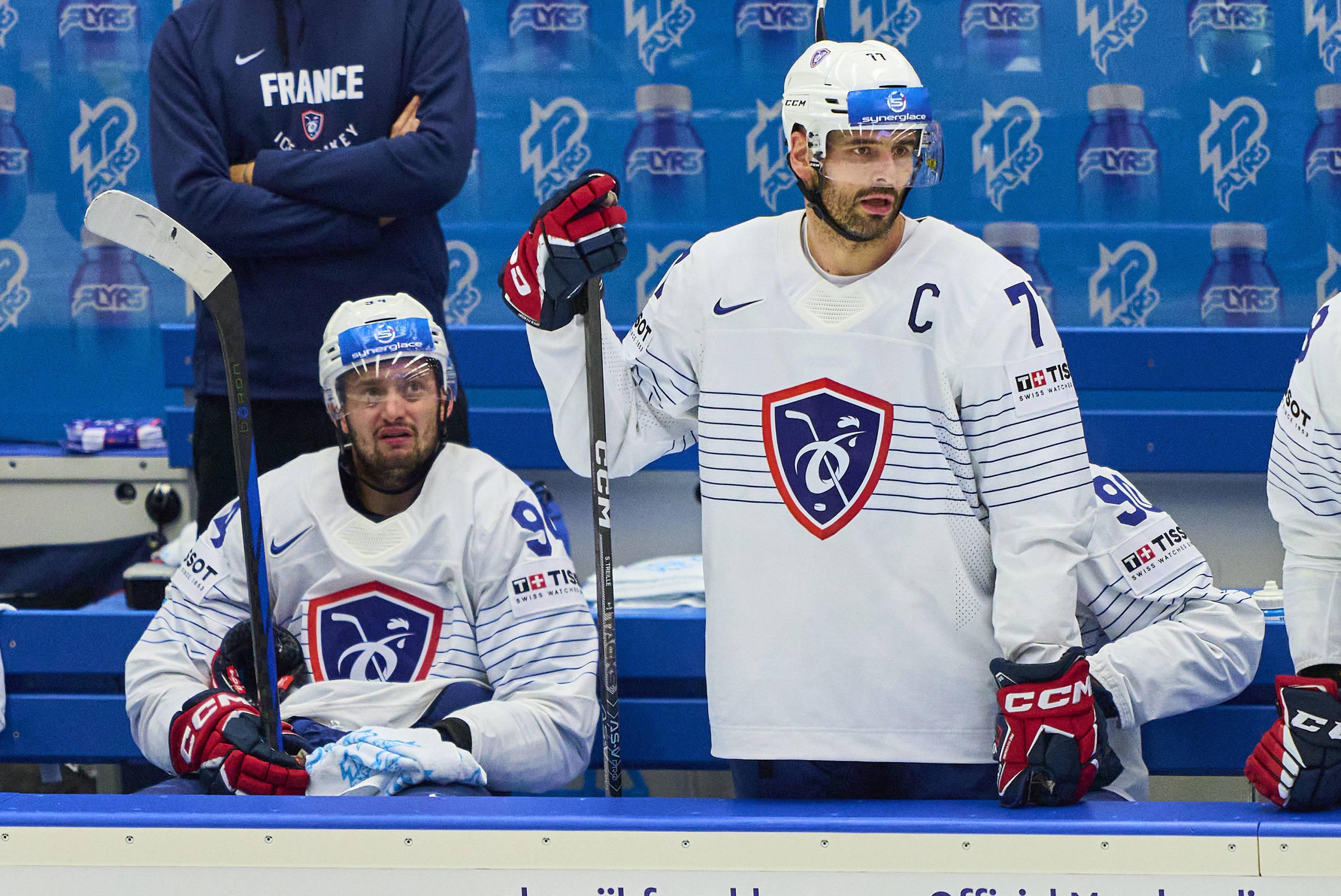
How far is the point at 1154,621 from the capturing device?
2.31m

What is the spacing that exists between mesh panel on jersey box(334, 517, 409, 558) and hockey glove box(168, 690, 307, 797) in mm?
325

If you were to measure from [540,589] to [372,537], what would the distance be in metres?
0.32

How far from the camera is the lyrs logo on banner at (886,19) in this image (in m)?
4.53

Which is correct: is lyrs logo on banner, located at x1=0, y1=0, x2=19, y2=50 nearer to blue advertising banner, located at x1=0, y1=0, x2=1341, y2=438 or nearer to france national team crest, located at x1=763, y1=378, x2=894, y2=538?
blue advertising banner, located at x1=0, y1=0, x2=1341, y2=438

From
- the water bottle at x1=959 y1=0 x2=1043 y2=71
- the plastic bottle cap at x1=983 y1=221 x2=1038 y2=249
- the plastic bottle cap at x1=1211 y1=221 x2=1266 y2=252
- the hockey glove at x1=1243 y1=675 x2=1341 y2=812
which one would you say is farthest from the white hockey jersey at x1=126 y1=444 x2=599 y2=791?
the plastic bottle cap at x1=1211 y1=221 x2=1266 y2=252

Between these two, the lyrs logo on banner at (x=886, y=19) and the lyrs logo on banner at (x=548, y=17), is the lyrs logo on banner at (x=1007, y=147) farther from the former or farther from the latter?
the lyrs logo on banner at (x=548, y=17)

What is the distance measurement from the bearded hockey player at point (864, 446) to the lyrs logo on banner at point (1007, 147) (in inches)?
105

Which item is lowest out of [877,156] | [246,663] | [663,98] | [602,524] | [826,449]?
[246,663]

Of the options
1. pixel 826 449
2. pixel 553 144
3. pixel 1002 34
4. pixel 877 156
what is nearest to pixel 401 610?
pixel 826 449

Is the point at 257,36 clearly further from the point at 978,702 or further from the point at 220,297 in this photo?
the point at 978,702

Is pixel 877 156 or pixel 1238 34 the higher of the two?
pixel 1238 34

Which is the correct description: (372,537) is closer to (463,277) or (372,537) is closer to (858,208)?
(858,208)

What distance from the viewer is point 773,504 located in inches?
76.5

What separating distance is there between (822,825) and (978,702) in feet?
1.23
